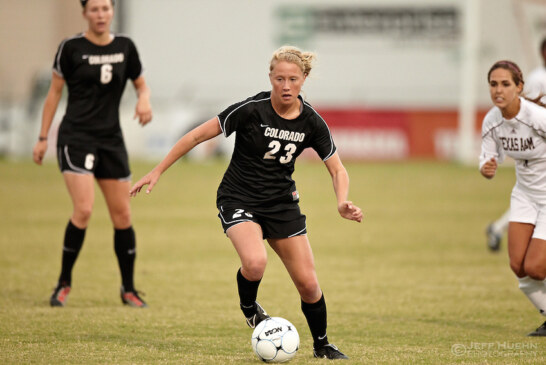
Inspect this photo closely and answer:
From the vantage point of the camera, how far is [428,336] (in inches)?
270

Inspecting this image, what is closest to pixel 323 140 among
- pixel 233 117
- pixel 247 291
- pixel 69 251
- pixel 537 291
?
pixel 233 117

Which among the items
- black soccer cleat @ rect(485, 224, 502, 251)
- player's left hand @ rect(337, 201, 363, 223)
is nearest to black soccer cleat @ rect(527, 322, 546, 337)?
player's left hand @ rect(337, 201, 363, 223)

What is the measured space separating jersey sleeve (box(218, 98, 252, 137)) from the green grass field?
1.53 metres

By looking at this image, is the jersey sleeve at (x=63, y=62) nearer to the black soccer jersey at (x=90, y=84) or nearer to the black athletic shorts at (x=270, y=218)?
the black soccer jersey at (x=90, y=84)

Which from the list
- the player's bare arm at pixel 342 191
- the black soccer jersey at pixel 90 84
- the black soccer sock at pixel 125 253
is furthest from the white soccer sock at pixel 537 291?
the black soccer jersey at pixel 90 84

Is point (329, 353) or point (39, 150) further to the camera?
point (39, 150)

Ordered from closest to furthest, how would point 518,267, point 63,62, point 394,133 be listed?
point 518,267 → point 63,62 → point 394,133

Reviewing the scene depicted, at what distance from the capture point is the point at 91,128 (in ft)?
26.1

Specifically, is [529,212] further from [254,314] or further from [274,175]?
[254,314]

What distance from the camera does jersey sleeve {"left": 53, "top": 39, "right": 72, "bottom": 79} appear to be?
25.8 feet

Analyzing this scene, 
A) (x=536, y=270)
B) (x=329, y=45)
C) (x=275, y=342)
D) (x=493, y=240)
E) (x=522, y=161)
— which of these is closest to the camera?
(x=275, y=342)

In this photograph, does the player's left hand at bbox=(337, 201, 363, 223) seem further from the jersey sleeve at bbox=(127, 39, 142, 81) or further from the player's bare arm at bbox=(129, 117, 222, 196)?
the jersey sleeve at bbox=(127, 39, 142, 81)

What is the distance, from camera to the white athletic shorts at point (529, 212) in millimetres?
6961

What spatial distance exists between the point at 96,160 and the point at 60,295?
4.05ft
